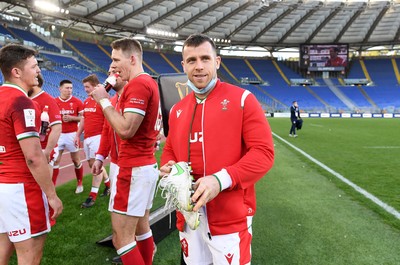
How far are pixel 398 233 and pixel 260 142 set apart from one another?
340 cm

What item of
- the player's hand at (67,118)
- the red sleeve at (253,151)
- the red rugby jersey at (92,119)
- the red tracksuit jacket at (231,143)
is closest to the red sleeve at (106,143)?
the red tracksuit jacket at (231,143)

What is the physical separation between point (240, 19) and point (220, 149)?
3554 cm

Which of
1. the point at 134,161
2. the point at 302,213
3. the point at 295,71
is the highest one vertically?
the point at 295,71

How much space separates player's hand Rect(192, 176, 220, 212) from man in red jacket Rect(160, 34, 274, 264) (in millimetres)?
124

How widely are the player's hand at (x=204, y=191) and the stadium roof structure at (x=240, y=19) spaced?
2688 cm

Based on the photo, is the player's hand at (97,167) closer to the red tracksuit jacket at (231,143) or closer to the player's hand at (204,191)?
the red tracksuit jacket at (231,143)

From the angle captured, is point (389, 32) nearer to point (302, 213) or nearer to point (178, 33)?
point (178, 33)

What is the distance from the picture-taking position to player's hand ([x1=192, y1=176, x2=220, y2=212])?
59.1 inches

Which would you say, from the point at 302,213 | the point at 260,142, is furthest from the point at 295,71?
the point at 260,142

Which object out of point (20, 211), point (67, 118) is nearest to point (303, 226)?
point (20, 211)

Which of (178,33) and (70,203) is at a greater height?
(178,33)

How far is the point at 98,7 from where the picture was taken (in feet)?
86.2

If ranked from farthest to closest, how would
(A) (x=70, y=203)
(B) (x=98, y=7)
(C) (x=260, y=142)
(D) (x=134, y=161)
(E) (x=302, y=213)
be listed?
(B) (x=98, y=7), (A) (x=70, y=203), (E) (x=302, y=213), (D) (x=134, y=161), (C) (x=260, y=142)

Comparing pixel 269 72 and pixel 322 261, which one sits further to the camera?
pixel 269 72
